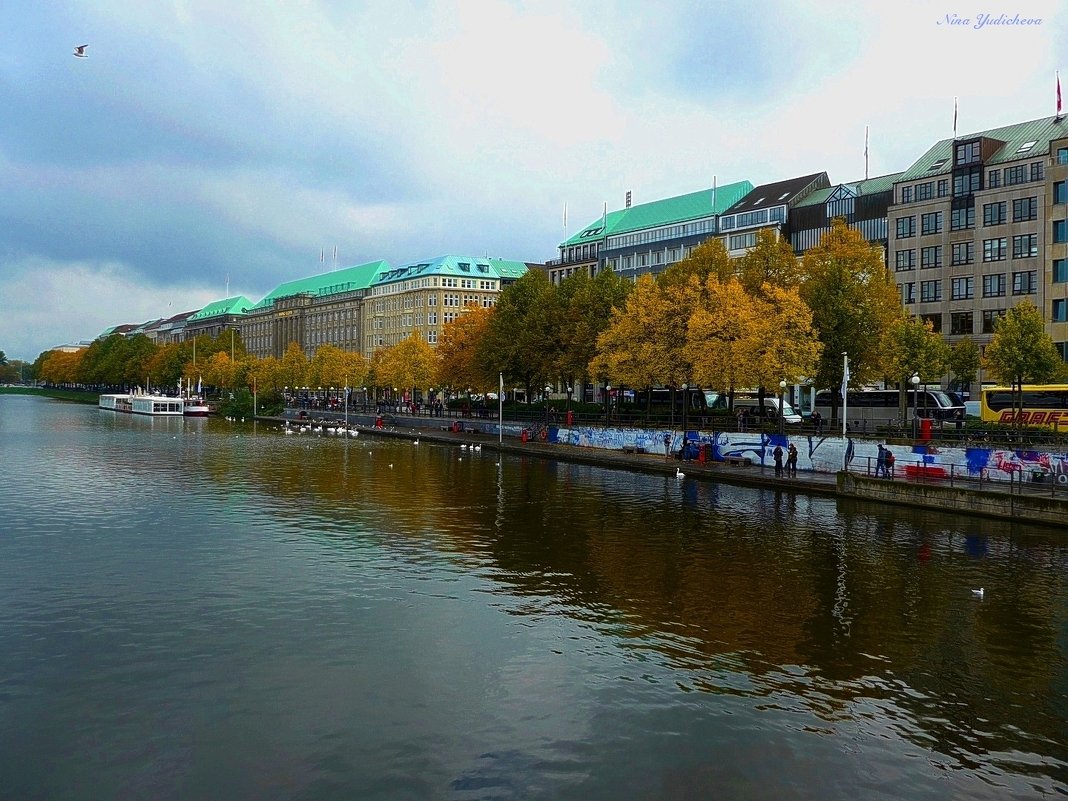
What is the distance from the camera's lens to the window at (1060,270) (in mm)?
75688

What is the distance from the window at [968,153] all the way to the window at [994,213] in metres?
5.44

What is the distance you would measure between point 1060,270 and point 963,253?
473 inches

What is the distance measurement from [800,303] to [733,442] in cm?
1020

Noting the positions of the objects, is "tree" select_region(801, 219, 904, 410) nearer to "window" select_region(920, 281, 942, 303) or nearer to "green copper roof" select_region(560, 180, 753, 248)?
"window" select_region(920, 281, 942, 303)

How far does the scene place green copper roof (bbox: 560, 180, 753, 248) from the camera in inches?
4884

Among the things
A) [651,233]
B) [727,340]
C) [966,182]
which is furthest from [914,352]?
[651,233]

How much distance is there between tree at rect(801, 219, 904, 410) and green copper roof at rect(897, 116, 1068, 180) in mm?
31027

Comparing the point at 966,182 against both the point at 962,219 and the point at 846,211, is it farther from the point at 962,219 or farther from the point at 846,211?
the point at 846,211

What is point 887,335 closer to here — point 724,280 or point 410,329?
point 724,280

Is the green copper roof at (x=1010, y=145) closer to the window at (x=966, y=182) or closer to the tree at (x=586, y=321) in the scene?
the window at (x=966, y=182)

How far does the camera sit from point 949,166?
9062cm

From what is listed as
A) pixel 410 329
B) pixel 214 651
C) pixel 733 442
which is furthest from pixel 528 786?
pixel 410 329

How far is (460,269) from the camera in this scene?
186 metres

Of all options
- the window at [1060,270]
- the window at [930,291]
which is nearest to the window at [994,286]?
the window at [930,291]
